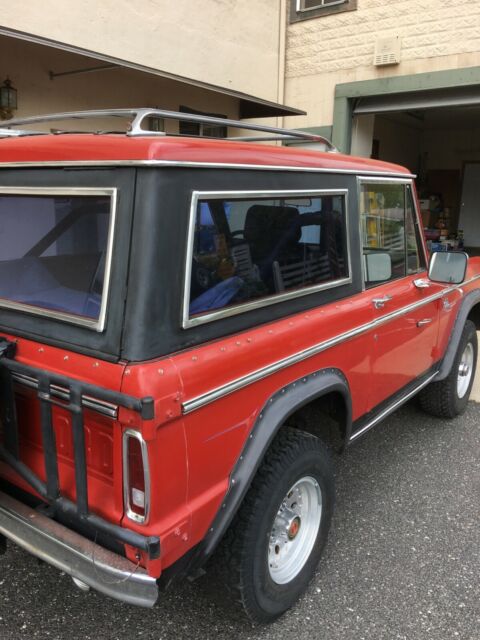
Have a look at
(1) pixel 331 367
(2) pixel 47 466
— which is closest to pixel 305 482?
(1) pixel 331 367

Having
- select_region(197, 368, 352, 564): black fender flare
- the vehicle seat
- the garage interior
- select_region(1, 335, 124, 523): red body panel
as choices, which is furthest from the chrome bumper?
the garage interior

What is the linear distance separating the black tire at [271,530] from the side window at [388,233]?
1.03 meters

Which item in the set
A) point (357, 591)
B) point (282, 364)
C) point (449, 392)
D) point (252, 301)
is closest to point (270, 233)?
point (252, 301)

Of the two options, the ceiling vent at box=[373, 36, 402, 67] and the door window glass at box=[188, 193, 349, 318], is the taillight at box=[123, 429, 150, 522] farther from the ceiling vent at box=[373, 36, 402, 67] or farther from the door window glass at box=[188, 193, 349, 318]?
the ceiling vent at box=[373, 36, 402, 67]

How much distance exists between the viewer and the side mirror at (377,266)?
9.30ft

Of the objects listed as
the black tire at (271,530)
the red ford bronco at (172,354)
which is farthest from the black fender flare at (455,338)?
the black tire at (271,530)

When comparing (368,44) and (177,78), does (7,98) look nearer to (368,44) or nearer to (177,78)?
(177,78)

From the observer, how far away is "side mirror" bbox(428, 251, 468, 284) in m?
3.34

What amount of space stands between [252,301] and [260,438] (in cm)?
52

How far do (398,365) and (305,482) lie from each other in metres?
A: 1.07

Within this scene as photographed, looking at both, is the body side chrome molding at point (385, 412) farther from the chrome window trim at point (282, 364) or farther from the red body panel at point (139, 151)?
the red body panel at point (139, 151)

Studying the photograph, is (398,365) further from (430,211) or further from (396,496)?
(430,211)

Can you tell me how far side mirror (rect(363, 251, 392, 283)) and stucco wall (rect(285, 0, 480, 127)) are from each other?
6.58 meters

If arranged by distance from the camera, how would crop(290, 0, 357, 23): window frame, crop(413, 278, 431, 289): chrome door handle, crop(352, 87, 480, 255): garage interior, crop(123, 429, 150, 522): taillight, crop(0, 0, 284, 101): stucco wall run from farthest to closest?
1. crop(352, 87, 480, 255): garage interior
2. crop(290, 0, 357, 23): window frame
3. crop(0, 0, 284, 101): stucco wall
4. crop(413, 278, 431, 289): chrome door handle
5. crop(123, 429, 150, 522): taillight
